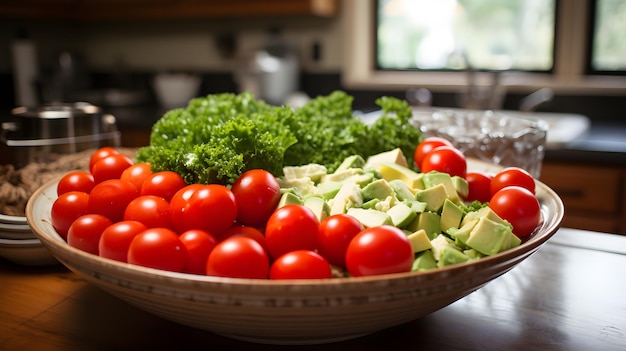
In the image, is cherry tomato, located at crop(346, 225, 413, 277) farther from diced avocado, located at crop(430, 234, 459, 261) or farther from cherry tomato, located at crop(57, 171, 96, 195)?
cherry tomato, located at crop(57, 171, 96, 195)

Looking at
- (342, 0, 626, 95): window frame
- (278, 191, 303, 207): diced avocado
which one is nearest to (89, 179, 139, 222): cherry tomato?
(278, 191, 303, 207): diced avocado

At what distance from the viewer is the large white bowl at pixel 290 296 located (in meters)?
0.58

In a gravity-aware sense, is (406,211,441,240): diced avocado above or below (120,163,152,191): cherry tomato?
below

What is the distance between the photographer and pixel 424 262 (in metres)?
0.71

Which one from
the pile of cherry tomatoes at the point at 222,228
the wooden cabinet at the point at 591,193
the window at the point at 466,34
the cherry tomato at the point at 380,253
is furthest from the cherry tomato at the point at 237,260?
the window at the point at 466,34

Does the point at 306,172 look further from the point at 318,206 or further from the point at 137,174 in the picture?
the point at 137,174

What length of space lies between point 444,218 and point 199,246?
34cm

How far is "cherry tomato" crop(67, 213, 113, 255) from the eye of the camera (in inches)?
30.2

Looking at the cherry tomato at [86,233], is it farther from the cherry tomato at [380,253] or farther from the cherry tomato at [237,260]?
the cherry tomato at [380,253]

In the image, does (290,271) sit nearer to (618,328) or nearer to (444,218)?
(444,218)

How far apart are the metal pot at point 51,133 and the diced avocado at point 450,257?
809 mm

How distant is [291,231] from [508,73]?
8.48ft

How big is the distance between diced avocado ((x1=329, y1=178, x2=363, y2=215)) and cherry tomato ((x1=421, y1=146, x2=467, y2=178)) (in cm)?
19

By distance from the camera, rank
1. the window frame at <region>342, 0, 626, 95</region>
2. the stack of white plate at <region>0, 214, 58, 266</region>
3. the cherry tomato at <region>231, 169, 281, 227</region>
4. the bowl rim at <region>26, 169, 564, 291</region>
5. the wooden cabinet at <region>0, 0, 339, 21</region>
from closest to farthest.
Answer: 1. the bowl rim at <region>26, 169, 564, 291</region>
2. the cherry tomato at <region>231, 169, 281, 227</region>
3. the stack of white plate at <region>0, 214, 58, 266</region>
4. the window frame at <region>342, 0, 626, 95</region>
5. the wooden cabinet at <region>0, 0, 339, 21</region>
